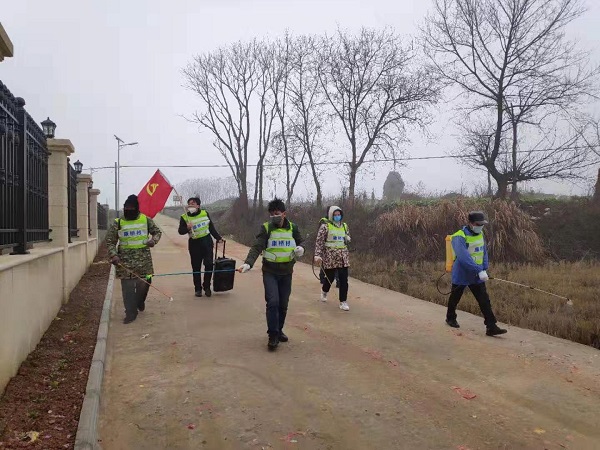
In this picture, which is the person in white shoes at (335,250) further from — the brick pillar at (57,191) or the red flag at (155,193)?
the red flag at (155,193)

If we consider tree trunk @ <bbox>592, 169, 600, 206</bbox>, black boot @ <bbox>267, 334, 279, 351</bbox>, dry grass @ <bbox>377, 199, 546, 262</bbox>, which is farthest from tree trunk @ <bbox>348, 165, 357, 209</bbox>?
black boot @ <bbox>267, 334, 279, 351</bbox>

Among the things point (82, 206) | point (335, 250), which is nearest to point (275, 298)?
point (335, 250)

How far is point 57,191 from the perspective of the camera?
759 centimetres

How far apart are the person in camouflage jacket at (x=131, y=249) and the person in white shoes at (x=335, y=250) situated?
269 centimetres

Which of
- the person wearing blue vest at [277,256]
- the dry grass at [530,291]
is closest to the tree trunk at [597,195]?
the dry grass at [530,291]

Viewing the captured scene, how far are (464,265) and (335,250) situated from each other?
2.17 m

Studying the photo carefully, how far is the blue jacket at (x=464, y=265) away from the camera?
621 cm

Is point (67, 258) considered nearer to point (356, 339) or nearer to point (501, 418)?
point (356, 339)

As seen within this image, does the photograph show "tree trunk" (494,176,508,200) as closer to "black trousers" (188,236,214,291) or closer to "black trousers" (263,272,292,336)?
"black trousers" (188,236,214,291)

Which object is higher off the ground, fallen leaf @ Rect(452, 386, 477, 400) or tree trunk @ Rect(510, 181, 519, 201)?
tree trunk @ Rect(510, 181, 519, 201)

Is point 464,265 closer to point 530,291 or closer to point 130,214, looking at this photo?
point 530,291

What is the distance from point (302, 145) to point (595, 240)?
16.4m

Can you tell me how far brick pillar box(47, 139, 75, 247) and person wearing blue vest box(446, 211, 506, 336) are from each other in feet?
19.7

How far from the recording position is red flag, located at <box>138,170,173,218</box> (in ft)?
37.3
